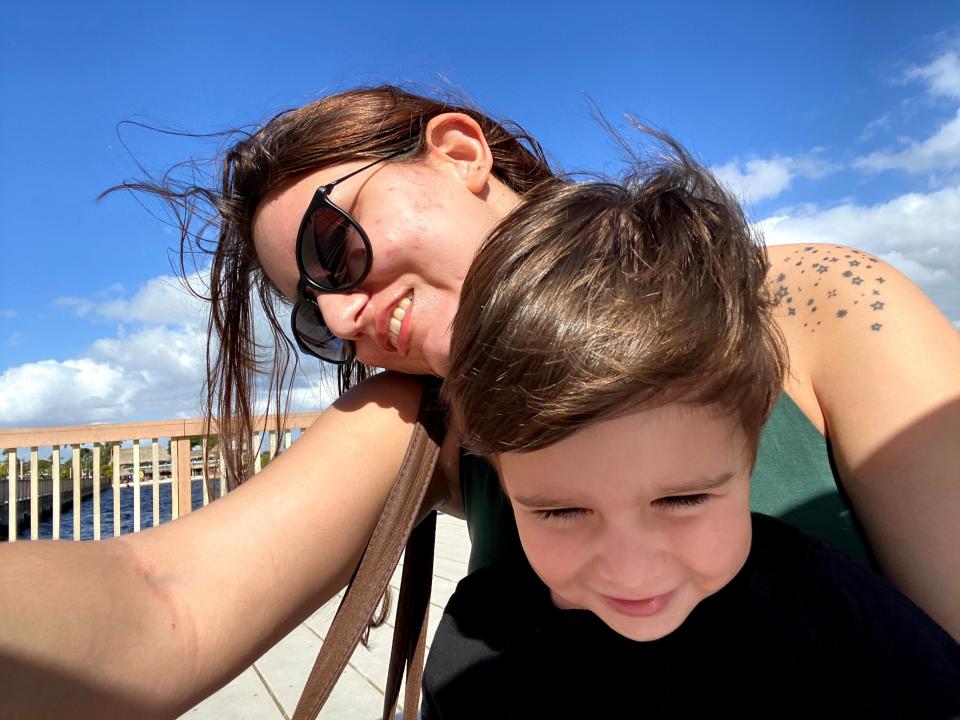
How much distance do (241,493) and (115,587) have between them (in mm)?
337

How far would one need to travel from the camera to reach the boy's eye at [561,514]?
968mm

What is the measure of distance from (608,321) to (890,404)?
58 centimetres

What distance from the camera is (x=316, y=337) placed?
A: 5.68 ft

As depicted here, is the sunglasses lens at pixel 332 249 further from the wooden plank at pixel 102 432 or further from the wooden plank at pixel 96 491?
the wooden plank at pixel 102 432

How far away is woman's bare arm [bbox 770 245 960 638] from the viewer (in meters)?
1.08

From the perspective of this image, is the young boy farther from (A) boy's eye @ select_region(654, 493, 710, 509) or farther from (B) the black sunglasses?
(B) the black sunglasses

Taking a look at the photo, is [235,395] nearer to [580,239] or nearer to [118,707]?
[118,707]

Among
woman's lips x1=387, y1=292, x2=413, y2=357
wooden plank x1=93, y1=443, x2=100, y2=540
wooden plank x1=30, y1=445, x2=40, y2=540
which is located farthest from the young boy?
wooden plank x1=30, y1=445, x2=40, y2=540

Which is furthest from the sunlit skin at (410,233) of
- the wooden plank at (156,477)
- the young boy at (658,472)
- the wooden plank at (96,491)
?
the wooden plank at (156,477)

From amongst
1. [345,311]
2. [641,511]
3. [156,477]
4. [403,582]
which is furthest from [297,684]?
[156,477]

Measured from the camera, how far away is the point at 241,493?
1302mm

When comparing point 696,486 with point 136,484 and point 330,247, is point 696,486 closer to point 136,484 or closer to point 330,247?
point 330,247

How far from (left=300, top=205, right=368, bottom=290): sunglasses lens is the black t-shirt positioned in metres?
0.72

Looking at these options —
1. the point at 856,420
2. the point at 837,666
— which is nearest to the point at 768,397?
the point at 856,420
